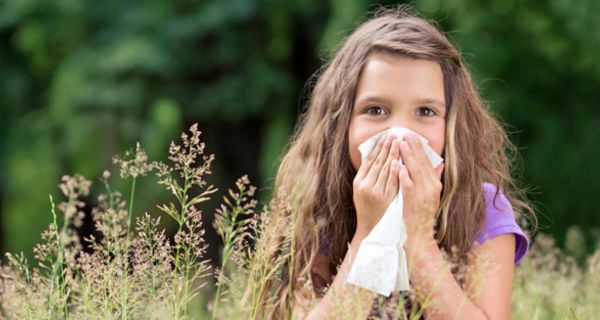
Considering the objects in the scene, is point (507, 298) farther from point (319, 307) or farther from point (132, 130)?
point (132, 130)

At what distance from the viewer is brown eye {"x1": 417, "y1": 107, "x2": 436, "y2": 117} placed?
2377 millimetres

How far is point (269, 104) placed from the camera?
9.35 metres

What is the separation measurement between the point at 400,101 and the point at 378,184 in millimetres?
249

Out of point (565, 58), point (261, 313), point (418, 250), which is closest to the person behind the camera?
point (418, 250)

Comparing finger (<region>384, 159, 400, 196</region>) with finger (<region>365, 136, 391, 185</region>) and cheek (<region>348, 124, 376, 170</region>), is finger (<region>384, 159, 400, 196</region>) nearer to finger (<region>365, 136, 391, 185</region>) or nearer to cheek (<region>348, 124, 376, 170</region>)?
finger (<region>365, 136, 391, 185</region>)

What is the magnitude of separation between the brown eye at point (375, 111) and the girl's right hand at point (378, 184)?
0.12 m

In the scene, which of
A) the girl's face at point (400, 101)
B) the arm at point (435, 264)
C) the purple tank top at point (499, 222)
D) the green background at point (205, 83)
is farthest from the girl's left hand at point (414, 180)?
the green background at point (205, 83)

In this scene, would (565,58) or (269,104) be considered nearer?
(565,58)

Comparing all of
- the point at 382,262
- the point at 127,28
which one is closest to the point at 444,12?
the point at 127,28

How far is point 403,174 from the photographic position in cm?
222

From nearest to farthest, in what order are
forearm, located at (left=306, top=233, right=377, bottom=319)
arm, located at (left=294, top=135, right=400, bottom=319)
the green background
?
forearm, located at (left=306, top=233, right=377, bottom=319) → arm, located at (left=294, top=135, right=400, bottom=319) → the green background

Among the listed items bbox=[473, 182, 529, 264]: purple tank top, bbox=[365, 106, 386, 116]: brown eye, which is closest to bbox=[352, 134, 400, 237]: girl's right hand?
bbox=[365, 106, 386, 116]: brown eye

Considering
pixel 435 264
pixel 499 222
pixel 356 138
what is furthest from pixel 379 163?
pixel 499 222

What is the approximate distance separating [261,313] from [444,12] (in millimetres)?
5785
